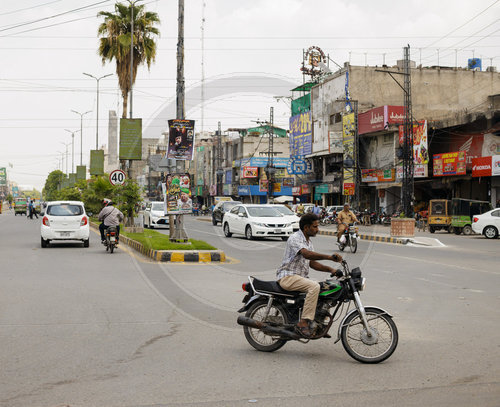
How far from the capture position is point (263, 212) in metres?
27.5

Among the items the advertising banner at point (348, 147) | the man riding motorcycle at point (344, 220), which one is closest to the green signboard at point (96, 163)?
the advertising banner at point (348, 147)

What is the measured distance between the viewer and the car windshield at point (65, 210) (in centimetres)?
2223

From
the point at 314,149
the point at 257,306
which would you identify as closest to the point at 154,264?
the point at 257,306

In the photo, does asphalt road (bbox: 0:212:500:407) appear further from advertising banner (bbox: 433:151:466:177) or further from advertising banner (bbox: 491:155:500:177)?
advertising banner (bbox: 433:151:466:177)

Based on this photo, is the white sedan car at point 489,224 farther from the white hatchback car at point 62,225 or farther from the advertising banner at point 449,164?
the white hatchback car at point 62,225

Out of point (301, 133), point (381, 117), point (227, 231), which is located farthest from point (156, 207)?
point (301, 133)

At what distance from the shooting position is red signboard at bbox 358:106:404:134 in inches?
1944

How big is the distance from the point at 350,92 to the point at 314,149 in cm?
822

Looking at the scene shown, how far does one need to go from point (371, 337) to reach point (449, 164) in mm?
37556

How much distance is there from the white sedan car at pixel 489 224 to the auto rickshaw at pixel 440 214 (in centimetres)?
449

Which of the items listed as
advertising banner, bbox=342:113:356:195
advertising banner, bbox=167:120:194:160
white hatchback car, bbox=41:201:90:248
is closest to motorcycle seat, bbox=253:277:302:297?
advertising banner, bbox=167:120:194:160

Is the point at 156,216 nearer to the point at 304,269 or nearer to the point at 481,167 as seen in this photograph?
the point at 481,167

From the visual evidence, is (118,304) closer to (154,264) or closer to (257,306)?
(257,306)

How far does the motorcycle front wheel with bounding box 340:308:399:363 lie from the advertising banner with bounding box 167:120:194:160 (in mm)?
12960
